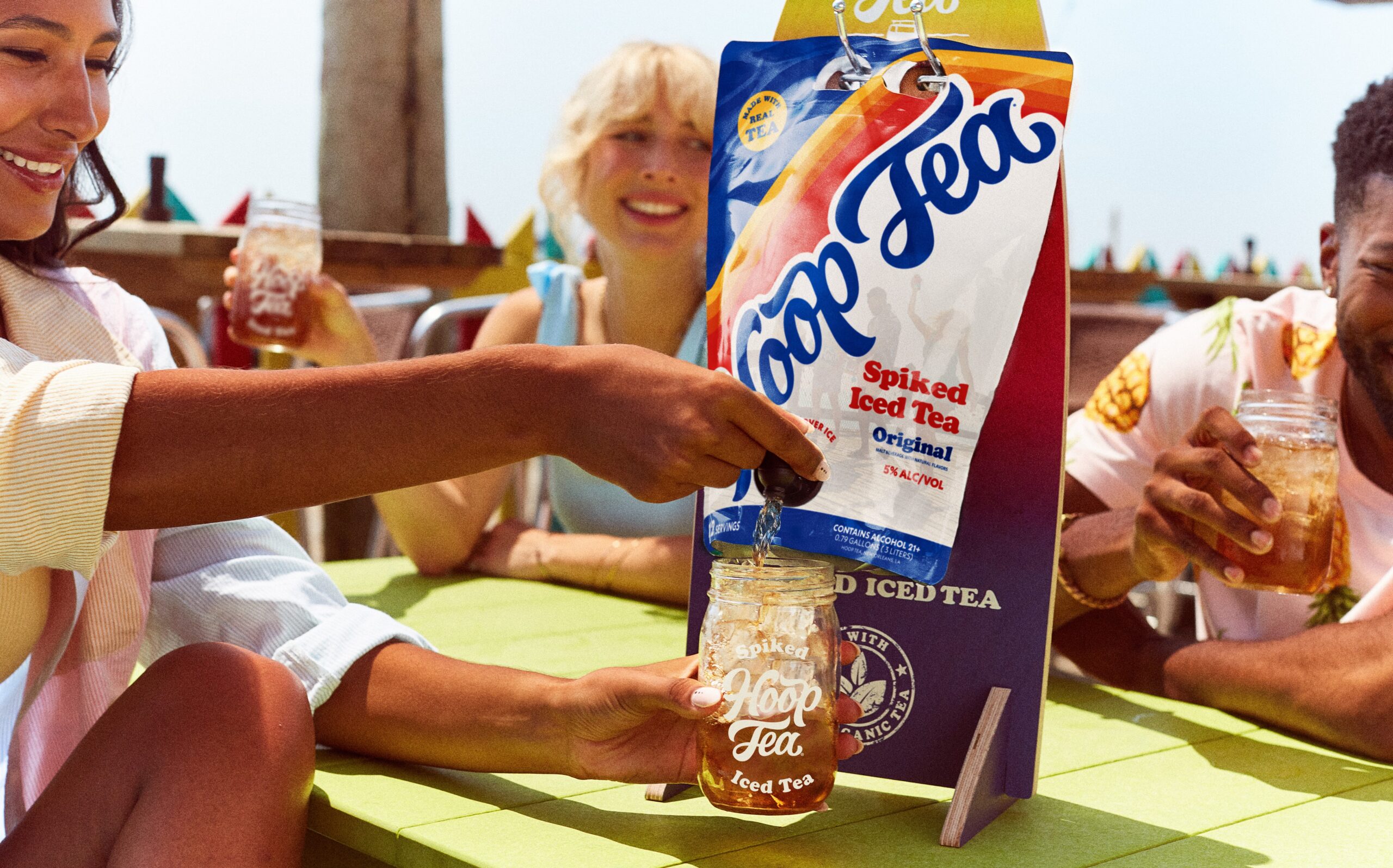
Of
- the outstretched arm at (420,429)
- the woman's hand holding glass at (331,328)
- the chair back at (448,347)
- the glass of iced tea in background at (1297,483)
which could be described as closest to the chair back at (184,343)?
the woman's hand holding glass at (331,328)

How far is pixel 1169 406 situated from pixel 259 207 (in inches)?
50.6

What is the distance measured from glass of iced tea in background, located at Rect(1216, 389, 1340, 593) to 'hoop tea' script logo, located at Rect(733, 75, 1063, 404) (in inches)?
17.9

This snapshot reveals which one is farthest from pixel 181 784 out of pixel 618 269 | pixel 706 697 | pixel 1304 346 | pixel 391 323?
pixel 391 323

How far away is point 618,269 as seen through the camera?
94.0 inches

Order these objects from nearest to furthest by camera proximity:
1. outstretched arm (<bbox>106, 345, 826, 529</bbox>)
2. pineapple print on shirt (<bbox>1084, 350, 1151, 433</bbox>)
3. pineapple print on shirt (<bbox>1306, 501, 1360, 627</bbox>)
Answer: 1. outstretched arm (<bbox>106, 345, 826, 529</bbox>)
2. pineapple print on shirt (<bbox>1306, 501, 1360, 627</bbox>)
3. pineapple print on shirt (<bbox>1084, 350, 1151, 433</bbox>)

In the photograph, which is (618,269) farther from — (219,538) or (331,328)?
(219,538)

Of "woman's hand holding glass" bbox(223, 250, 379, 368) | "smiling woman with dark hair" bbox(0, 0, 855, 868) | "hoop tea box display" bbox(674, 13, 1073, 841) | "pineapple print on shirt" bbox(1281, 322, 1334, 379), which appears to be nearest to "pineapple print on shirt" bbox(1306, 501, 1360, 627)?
"pineapple print on shirt" bbox(1281, 322, 1334, 379)

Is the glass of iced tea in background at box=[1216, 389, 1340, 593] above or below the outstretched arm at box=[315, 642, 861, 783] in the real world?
above

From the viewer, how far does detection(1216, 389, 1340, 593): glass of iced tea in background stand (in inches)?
47.3

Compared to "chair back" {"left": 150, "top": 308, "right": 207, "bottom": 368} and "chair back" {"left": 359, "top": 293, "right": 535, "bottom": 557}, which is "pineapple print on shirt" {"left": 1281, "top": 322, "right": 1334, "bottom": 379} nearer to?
"chair back" {"left": 359, "top": 293, "right": 535, "bottom": 557}

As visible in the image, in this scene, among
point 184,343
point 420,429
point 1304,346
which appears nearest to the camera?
point 420,429

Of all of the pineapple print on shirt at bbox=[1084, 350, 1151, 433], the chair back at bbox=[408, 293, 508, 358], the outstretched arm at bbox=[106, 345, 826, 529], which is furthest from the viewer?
the chair back at bbox=[408, 293, 508, 358]

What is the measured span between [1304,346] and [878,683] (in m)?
0.89

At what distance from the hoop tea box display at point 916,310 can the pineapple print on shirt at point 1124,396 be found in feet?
2.44
